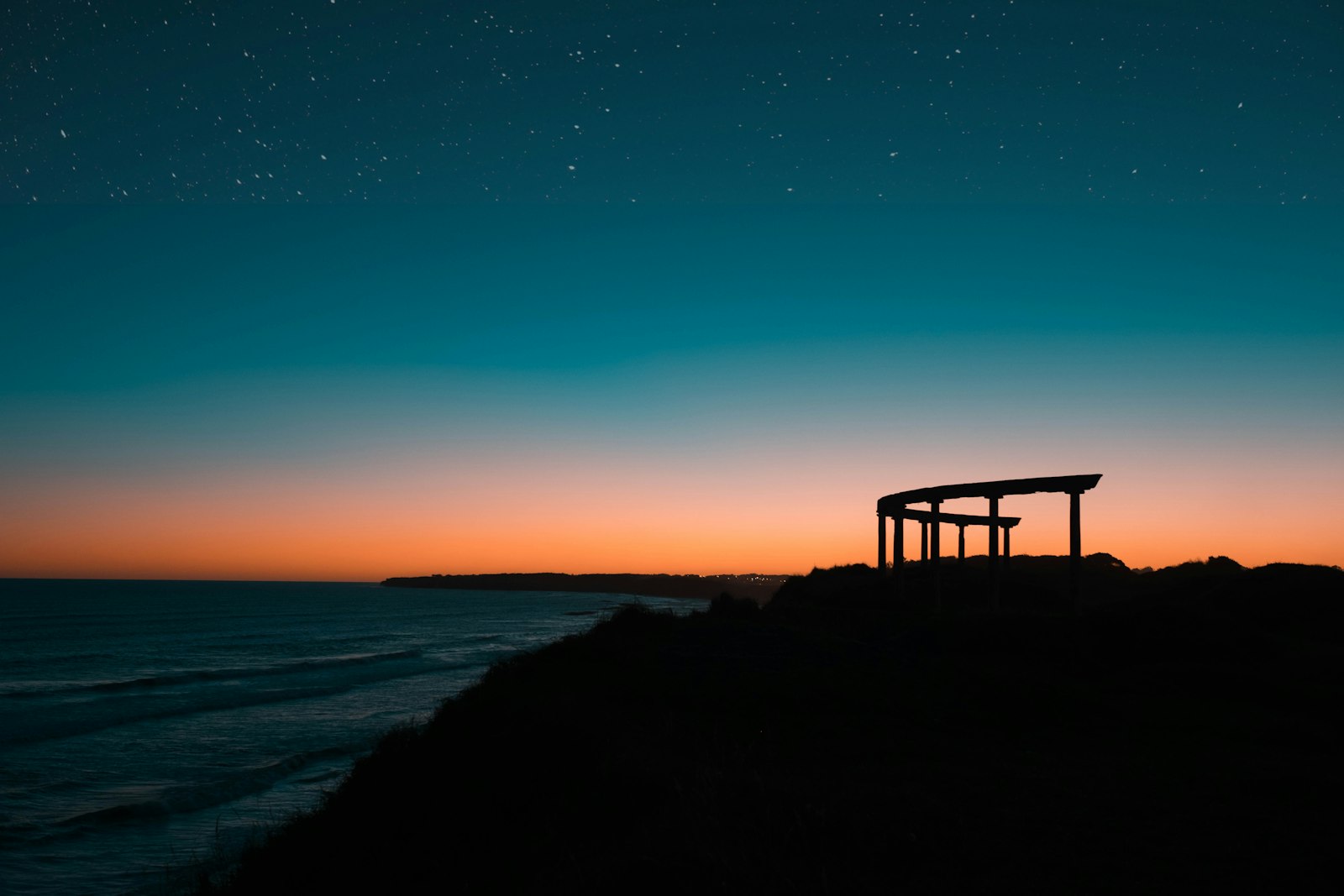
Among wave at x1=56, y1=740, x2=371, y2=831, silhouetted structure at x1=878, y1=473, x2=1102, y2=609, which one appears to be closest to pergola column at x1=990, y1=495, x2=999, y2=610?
silhouetted structure at x1=878, y1=473, x2=1102, y2=609

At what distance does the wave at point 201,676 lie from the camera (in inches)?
1438

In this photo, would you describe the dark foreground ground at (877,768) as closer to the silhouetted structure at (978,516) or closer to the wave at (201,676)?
the silhouetted structure at (978,516)

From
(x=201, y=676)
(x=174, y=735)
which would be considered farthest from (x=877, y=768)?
(x=201, y=676)

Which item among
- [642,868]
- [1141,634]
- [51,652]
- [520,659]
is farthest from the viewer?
[51,652]

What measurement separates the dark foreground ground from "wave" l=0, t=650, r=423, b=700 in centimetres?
2718

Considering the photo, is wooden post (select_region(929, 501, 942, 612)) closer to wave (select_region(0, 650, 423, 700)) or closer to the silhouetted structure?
the silhouetted structure

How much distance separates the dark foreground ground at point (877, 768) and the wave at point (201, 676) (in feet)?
89.2

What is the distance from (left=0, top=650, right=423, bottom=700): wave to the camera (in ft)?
120

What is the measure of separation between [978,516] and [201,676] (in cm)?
3686

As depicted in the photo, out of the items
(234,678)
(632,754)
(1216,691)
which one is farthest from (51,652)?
(1216,691)

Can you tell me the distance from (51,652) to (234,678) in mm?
23161

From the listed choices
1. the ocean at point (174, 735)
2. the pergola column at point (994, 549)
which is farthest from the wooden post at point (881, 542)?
the ocean at point (174, 735)

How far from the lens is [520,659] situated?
21.8 metres

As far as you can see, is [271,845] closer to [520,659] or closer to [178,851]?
[178,851]
